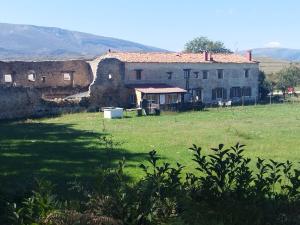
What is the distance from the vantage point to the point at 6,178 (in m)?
12.2

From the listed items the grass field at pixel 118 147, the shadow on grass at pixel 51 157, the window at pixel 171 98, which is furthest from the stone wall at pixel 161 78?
the shadow on grass at pixel 51 157

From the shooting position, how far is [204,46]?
91.8 meters

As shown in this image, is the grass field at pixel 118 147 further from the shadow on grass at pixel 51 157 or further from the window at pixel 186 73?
the window at pixel 186 73

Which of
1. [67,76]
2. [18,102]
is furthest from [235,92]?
[18,102]

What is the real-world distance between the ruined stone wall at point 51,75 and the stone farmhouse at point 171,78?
2171 mm

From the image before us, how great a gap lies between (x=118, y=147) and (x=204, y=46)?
75.1 metres

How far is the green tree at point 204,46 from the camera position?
297ft

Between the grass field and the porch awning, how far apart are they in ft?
47.5

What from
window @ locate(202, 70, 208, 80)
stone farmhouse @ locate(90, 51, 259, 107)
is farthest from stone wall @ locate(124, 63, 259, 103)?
window @ locate(202, 70, 208, 80)

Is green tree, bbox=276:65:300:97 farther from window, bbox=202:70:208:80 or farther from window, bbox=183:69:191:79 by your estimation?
window, bbox=183:69:191:79

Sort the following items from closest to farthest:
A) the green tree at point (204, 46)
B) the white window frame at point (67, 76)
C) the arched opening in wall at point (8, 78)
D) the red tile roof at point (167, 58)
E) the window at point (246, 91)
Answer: the red tile roof at point (167, 58) → the arched opening in wall at point (8, 78) → the white window frame at point (67, 76) → the window at point (246, 91) → the green tree at point (204, 46)

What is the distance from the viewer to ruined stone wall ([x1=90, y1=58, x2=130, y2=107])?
1781 inches

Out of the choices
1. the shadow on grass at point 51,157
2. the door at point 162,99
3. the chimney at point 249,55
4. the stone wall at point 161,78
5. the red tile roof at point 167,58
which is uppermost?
the chimney at point 249,55

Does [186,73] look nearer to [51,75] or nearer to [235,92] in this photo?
[235,92]
